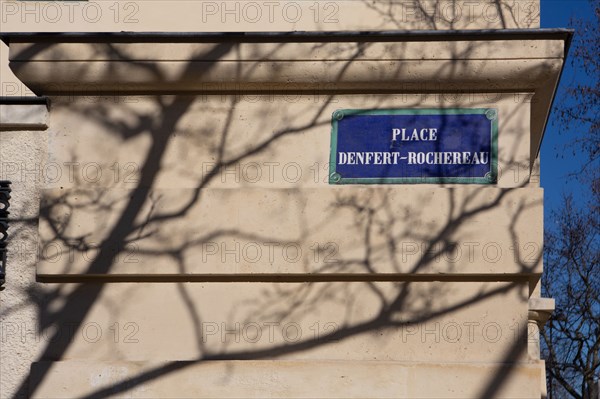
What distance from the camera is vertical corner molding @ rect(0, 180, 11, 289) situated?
227 inches

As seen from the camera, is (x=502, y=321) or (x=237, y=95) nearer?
(x=502, y=321)

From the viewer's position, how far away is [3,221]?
5.79 meters

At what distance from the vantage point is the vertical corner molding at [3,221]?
5770 millimetres

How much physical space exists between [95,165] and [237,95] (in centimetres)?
96

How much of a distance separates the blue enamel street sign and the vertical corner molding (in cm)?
194

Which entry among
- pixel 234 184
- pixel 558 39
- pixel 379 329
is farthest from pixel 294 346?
pixel 558 39

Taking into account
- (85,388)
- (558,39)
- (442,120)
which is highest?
(558,39)

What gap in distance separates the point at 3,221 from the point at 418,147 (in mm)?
2507

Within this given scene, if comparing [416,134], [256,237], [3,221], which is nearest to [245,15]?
[416,134]

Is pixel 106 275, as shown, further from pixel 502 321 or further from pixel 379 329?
pixel 502 321

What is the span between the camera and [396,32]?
18.7 ft

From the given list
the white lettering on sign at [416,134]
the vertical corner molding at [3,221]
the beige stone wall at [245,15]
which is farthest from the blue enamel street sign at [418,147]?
the vertical corner molding at [3,221]

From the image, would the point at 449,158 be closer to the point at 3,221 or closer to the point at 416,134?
the point at 416,134

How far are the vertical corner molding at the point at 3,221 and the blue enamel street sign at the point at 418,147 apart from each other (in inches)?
76.5
